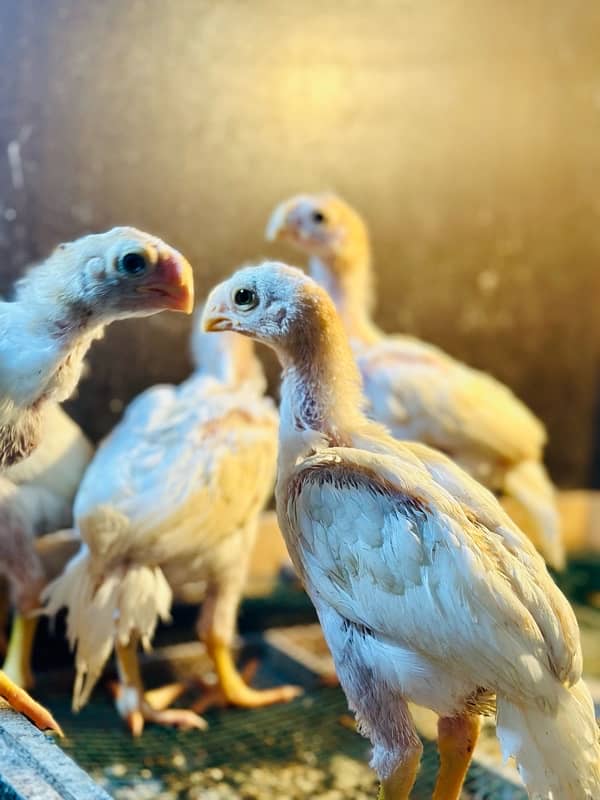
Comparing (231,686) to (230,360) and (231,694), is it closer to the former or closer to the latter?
(231,694)

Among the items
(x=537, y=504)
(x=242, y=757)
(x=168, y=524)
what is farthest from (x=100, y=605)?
(x=537, y=504)

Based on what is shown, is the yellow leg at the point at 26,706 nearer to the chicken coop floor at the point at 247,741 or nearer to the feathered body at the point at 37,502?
the chicken coop floor at the point at 247,741

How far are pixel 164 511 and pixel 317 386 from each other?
0.72 m

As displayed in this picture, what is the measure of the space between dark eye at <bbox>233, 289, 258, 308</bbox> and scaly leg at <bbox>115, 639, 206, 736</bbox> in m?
0.98

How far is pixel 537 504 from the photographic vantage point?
278cm

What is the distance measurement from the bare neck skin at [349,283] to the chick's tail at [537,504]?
0.58m

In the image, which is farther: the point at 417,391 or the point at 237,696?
the point at 417,391

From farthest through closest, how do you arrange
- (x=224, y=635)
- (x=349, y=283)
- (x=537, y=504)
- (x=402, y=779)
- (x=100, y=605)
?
(x=537, y=504) < (x=349, y=283) < (x=224, y=635) < (x=100, y=605) < (x=402, y=779)

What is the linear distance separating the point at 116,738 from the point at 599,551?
7.29 ft

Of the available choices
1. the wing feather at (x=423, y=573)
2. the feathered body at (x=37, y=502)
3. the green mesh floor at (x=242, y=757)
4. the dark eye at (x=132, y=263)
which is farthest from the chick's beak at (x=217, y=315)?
the green mesh floor at (x=242, y=757)

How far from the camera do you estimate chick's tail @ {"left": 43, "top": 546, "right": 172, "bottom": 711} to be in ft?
6.57

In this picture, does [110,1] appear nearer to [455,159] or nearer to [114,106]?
[114,106]

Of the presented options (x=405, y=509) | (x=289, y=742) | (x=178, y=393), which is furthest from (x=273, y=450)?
(x=405, y=509)

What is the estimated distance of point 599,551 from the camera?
3721mm
